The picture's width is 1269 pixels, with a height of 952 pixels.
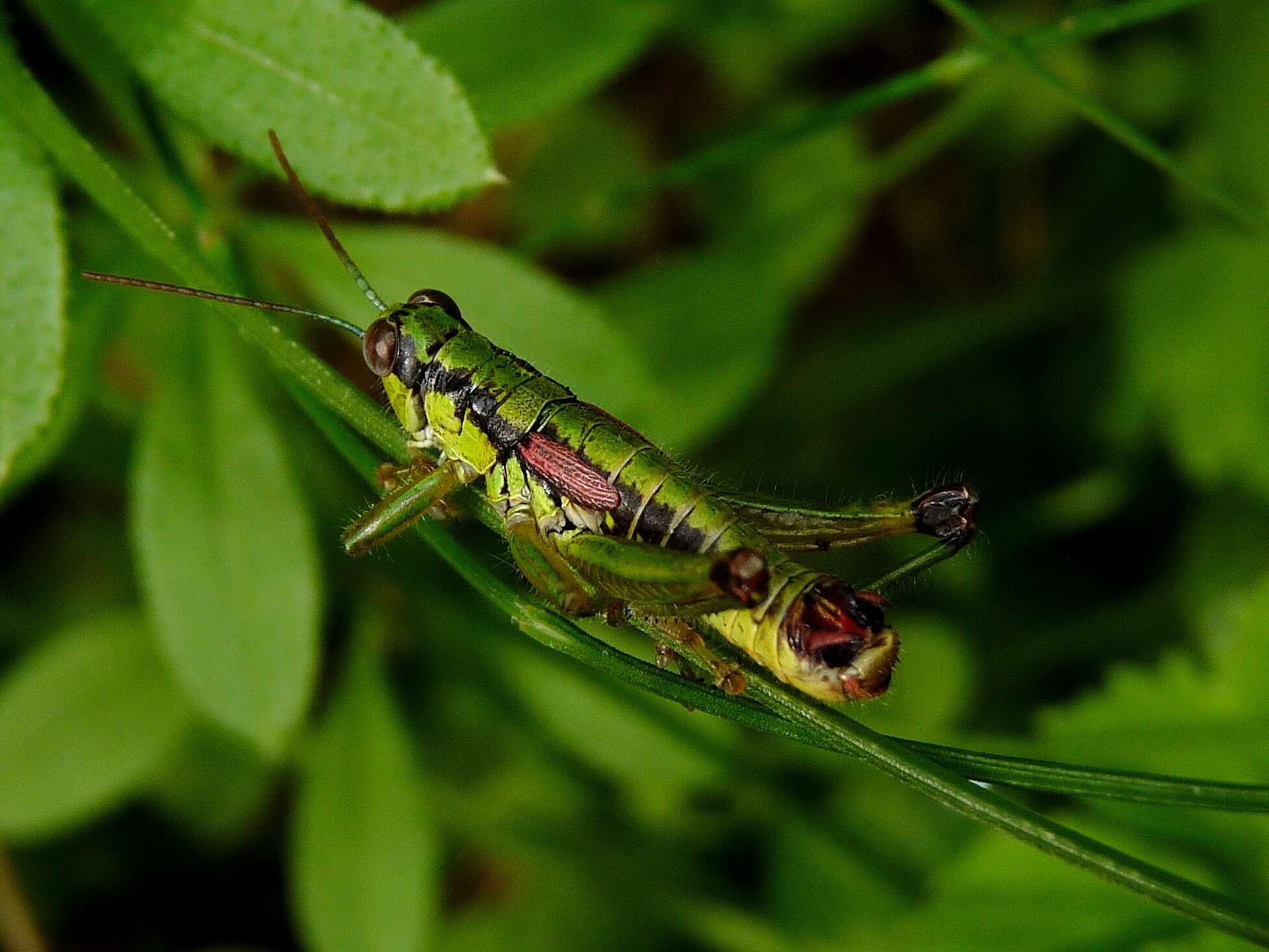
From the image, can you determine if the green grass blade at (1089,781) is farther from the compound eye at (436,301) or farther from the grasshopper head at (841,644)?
the compound eye at (436,301)

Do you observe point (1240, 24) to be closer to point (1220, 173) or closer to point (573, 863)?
point (1220, 173)

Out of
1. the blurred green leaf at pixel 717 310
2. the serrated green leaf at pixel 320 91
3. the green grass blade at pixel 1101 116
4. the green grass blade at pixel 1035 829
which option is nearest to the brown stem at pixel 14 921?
the blurred green leaf at pixel 717 310

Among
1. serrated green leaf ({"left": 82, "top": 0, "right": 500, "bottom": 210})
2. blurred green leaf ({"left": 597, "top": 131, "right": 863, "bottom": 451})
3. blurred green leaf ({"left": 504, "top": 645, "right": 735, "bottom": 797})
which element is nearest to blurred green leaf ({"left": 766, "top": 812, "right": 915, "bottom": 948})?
blurred green leaf ({"left": 504, "top": 645, "right": 735, "bottom": 797})

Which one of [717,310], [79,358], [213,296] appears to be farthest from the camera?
[717,310]

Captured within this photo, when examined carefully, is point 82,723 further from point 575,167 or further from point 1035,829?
point 1035,829

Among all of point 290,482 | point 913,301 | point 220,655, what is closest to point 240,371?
point 290,482

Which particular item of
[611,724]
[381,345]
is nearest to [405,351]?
[381,345]

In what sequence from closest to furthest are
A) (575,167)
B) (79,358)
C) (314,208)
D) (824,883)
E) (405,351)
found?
(314,208) < (405,351) < (79,358) < (824,883) < (575,167)
